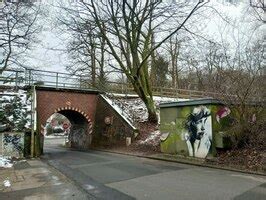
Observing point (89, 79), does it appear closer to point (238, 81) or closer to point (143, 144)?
point (143, 144)

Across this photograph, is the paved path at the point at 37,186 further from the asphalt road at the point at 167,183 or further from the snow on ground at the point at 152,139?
the snow on ground at the point at 152,139

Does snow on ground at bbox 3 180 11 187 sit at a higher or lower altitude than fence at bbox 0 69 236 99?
lower

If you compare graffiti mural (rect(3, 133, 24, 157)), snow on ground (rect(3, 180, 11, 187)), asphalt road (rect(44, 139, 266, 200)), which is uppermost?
graffiti mural (rect(3, 133, 24, 157))

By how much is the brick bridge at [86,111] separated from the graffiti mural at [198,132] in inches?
302

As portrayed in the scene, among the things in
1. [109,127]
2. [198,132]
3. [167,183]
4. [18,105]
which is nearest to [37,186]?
[167,183]

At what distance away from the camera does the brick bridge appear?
27391 millimetres

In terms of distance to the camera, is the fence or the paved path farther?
the fence

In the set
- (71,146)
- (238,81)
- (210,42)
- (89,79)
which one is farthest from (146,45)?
(71,146)

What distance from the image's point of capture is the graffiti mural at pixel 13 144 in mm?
21031

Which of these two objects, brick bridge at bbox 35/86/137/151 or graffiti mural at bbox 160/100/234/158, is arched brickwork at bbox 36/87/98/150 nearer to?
brick bridge at bbox 35/86/137/151

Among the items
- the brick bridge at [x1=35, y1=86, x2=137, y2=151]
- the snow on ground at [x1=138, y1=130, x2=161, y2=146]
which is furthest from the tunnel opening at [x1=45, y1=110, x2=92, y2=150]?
the snow on ground at [x1=138, y1=130, x2=161, y2=146]

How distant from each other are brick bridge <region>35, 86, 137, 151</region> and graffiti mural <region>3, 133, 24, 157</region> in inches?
185

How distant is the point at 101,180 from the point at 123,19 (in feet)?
52.3

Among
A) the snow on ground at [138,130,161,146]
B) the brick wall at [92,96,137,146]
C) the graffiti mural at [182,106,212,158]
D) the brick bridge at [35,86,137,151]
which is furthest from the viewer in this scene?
the brick bridge at [35,86,137,151]
